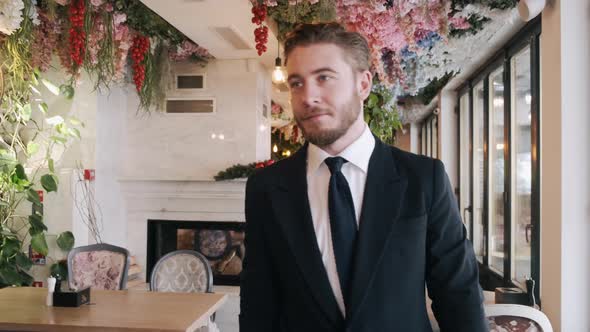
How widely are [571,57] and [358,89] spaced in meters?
2.01

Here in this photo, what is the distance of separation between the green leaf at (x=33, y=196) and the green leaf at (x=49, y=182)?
119 mm

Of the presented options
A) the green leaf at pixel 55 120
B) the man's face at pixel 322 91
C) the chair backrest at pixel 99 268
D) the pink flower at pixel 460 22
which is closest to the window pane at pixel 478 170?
the pink flower at pixel 460 22

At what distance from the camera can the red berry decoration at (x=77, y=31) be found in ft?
12.4

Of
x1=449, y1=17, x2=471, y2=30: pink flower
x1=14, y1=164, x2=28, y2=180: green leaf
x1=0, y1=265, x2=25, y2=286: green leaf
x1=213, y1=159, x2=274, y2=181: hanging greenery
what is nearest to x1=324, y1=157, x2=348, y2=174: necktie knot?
x1=449, y1=17, x2=471, y2=30: pink flower

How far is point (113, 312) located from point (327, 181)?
2.14 m

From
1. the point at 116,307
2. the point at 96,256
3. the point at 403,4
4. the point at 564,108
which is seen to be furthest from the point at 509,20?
the point at 96,256

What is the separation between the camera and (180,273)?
397cm

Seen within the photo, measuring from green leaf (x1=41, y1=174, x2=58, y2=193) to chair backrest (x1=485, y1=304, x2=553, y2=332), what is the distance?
452 centimetres

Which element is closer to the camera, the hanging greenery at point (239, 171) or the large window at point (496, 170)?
the large window at point (496, 170)

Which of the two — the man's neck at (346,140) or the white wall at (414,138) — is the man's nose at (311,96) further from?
the white wall at (414,138)

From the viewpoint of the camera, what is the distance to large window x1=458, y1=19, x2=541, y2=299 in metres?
3.62

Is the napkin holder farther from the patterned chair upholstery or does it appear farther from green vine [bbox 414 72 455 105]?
green vine [bbox 414 72 455 105]

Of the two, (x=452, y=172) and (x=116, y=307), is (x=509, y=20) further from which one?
(x=452, y=172)

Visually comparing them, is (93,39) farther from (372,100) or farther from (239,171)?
(372,100)
